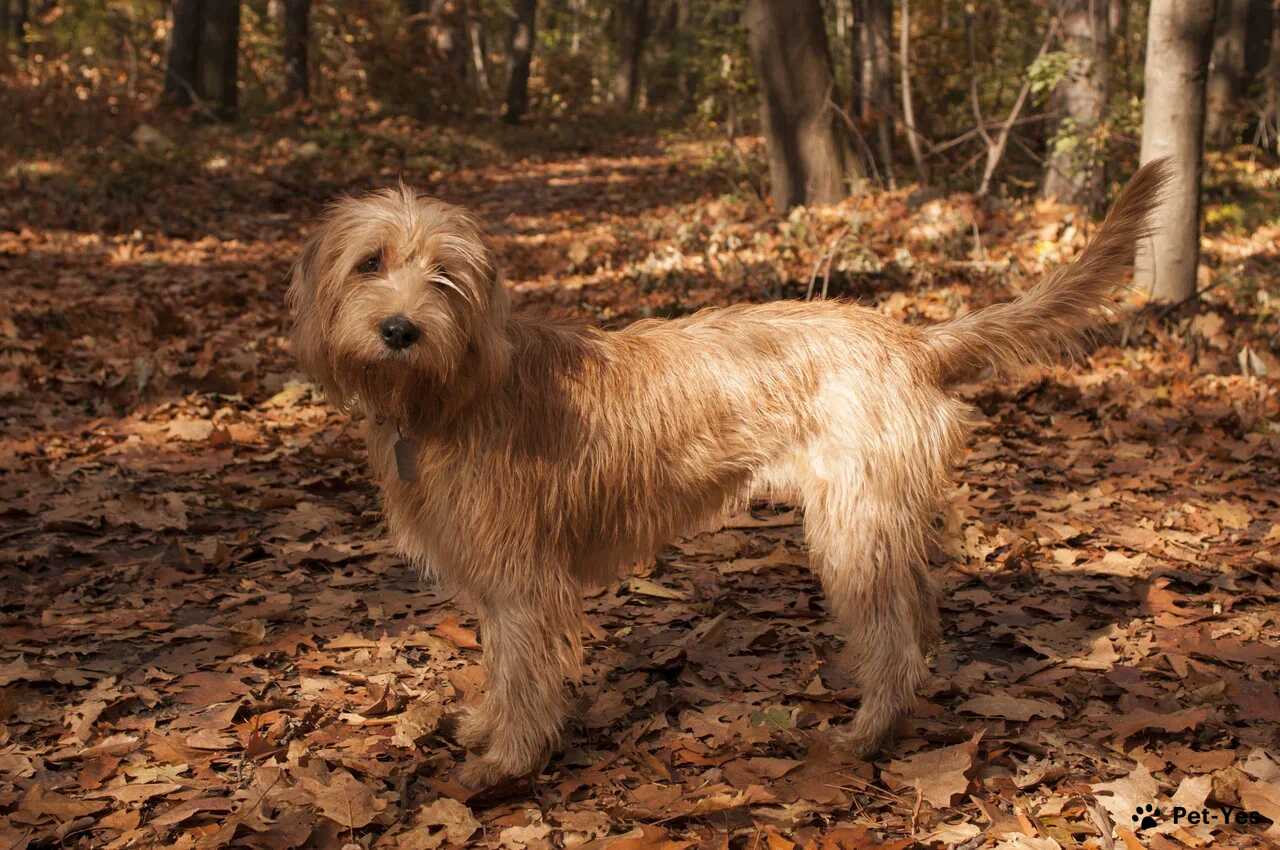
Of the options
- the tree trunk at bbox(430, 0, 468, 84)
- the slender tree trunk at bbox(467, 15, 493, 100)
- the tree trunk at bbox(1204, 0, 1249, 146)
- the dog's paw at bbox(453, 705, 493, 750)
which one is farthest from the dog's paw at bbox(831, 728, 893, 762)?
the slender tree trunk at bbox(467, 15, 493, 100)

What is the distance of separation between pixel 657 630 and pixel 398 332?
7.48 feet

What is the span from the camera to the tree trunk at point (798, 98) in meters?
12.6

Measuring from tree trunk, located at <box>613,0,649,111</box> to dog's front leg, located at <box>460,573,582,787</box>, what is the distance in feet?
115

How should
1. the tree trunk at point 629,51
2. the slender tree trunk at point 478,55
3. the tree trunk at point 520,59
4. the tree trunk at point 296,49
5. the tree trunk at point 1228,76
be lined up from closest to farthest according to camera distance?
1. the tree trunk at point 1228,76
2. the tree trunk at point 296,49
3. the tree trunk at point 520,59
4. the slender tree trunk at point 478,55
5. the tree trunk at point 629,51

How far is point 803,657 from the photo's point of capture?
488 centimetres

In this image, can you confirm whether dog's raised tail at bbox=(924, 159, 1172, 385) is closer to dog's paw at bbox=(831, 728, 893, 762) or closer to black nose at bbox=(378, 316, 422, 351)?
dog's paw at bbox=(831, 728, 893, 762)

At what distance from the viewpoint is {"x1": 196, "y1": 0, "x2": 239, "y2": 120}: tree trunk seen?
66.3ft

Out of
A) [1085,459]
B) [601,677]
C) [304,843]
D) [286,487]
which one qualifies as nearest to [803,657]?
[601,677]

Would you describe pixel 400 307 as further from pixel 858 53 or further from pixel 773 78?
pixel 858 53

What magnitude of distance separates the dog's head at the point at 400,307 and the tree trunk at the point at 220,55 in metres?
18.1

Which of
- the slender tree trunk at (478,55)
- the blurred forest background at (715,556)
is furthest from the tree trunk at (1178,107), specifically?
the slender tree trunk at (478,55)

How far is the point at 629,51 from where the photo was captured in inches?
1510

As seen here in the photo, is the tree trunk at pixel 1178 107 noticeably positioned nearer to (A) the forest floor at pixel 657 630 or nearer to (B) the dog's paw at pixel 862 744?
(A) the forest floor at pixel 657 630

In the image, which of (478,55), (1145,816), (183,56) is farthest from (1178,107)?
(478,55)
